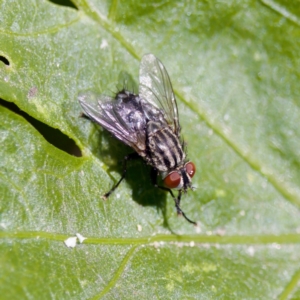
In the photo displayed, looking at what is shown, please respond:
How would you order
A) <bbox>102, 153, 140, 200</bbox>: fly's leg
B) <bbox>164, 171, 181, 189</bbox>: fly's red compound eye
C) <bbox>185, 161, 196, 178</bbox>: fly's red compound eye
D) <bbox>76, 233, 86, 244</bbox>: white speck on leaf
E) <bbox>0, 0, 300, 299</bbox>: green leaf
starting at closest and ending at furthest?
<bbox>0, 0, 300, 299</bbox>: green leaf < <bbox>76, 233, 86, 244</bbox>: white speck on leaf < <bbox>102, 153, 140, 200</bbox>: fly's leg < <bbox>164, 171, 181, 189</bbox>: fly's red compound eye < <bbox>185, 161, 196, 178</bbox>: fly's red compound eye

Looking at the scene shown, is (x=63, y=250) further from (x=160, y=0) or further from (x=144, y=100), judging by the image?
(x=160, y=0)

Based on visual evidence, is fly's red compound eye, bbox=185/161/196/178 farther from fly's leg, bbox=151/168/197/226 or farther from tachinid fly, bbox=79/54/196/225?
fly's leg, bbox=151/168/197/226

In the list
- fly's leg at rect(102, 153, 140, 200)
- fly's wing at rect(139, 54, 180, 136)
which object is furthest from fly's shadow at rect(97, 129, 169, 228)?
fly's wing at rect(139, 54, 180, 136)

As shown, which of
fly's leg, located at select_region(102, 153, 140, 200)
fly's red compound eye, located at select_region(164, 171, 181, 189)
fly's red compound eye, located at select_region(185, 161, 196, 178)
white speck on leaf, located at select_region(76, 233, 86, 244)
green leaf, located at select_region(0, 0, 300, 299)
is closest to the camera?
green leaf, located at select_region(0, 0, 300, 299)

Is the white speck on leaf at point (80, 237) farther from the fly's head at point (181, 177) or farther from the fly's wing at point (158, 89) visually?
the fly's wing at point (158, 89)

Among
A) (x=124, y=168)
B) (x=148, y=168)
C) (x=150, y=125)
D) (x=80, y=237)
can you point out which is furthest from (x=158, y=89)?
(x=80, y=237)

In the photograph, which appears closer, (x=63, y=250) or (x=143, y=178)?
(x=63, y=250)

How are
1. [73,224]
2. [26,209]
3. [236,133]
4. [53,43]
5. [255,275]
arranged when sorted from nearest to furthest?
[26,209], [73,224], [53,43], [255,275], [236,133]

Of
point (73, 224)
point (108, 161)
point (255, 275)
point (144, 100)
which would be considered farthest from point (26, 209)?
point (255, 275)
